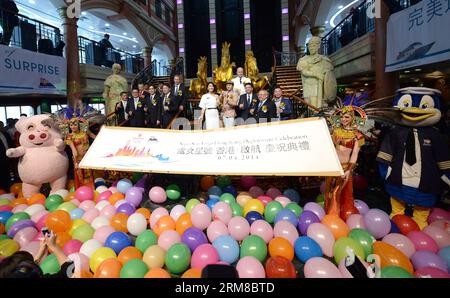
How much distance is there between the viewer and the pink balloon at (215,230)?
99.3 inches

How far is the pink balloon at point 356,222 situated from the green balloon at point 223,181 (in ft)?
5.36

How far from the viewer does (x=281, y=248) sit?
2.24 meters

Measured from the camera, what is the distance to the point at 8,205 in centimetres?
333

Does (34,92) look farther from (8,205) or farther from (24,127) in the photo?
(8,205)

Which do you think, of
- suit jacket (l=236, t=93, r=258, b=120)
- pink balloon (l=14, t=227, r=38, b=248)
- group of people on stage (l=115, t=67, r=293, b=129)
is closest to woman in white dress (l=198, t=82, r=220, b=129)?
group of people on stage (l=115, t=67, r=293, b=129)

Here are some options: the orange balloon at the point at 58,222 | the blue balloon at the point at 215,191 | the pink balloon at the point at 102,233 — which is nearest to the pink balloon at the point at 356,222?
the blue balloon at the point at 215,191

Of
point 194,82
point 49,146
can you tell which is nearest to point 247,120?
point 49,146

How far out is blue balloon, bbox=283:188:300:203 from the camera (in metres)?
3.31

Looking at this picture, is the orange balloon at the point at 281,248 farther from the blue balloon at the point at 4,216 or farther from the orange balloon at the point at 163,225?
the blue balloon at the point at 4,216

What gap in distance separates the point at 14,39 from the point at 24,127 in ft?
16.5

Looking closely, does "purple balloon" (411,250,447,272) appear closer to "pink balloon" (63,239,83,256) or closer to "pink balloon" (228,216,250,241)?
"pink balloon" (228,216,250,241)

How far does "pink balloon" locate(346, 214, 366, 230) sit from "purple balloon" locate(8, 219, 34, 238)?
319 cm

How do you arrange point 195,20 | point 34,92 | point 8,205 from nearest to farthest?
1. point 8,205
2. point 34,92
3. point 195,20

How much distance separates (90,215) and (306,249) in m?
2.26
